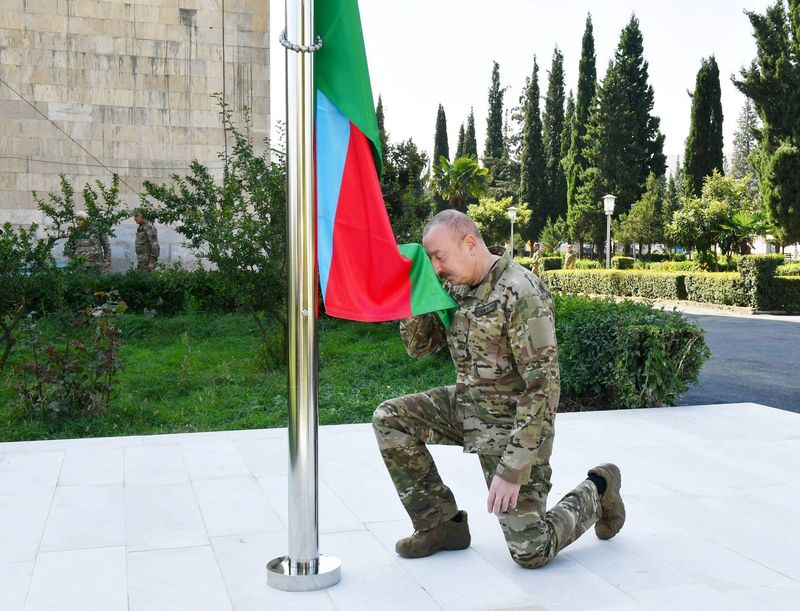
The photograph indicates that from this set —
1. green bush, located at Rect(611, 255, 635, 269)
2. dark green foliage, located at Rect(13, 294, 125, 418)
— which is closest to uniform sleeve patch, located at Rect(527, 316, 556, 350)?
dark green foliage, located at Rect(13, 294, 125, 418)

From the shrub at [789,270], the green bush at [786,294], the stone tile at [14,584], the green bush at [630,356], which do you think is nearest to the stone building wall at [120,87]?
the green bush at [630,356]

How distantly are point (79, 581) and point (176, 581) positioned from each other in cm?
38

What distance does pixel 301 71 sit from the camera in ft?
11.2

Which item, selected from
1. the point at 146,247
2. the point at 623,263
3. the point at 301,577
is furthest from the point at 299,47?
the point at 623,263

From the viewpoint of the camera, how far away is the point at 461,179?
50.7 meters

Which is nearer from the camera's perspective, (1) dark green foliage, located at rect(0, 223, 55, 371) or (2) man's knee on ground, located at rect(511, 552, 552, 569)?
(2) man's knee on ground, located at rect(511, 552, 552, 569)

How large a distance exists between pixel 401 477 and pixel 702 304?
21.9m

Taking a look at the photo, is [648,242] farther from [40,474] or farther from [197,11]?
[40,474]

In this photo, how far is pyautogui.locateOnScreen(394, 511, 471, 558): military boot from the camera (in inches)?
152

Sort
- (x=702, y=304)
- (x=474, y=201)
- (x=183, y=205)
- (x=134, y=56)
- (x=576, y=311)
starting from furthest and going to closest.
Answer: (x=474, y=201) < (x=702, y=304) < (x=134, y=56) < (x=183, y=205) < (x=576, y=311)

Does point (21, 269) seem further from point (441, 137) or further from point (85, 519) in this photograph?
point (441, 137)

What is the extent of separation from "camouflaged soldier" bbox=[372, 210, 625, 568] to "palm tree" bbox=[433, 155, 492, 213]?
4680 cm

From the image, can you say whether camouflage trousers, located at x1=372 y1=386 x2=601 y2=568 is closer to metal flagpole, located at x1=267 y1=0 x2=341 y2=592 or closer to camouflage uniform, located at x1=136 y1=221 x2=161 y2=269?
metal flagpole, located at x1=267 y1=0 x2=341 y2=592

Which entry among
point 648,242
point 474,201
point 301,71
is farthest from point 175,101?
point 474,201
